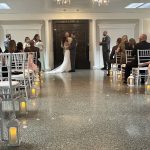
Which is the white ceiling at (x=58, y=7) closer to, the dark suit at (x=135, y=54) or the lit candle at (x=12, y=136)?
the dark suit at (x=135, y=54)

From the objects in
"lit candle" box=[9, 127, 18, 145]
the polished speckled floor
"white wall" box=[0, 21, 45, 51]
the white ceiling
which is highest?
the white ceiling

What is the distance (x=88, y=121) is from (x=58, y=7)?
8946 millimetres

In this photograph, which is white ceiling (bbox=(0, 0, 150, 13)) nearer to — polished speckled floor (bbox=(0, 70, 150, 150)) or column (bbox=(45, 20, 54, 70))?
column (bbox=(45, 20, 54, 70))

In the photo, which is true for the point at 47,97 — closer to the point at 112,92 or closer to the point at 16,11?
the point at 112,92

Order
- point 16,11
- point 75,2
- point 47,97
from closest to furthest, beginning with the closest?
point 47,97, point 75,2, point 16,11

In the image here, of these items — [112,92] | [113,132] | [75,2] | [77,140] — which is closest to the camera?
[77,140]

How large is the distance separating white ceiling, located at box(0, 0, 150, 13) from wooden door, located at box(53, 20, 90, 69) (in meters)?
0.74

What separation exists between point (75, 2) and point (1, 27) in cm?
407

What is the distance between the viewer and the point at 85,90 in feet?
24.5

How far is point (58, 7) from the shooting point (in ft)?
42.1

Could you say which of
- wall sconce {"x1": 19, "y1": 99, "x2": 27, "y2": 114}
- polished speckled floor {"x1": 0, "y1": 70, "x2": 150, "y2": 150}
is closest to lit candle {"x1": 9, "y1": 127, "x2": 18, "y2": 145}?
polished speckled floor {"x1": 0, "y1": 70, "x2": 150, "y2": 150}

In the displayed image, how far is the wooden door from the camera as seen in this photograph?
1433cm

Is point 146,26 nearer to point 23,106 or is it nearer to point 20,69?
point 20,69

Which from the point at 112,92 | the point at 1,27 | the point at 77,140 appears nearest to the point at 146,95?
the point at 112,92
